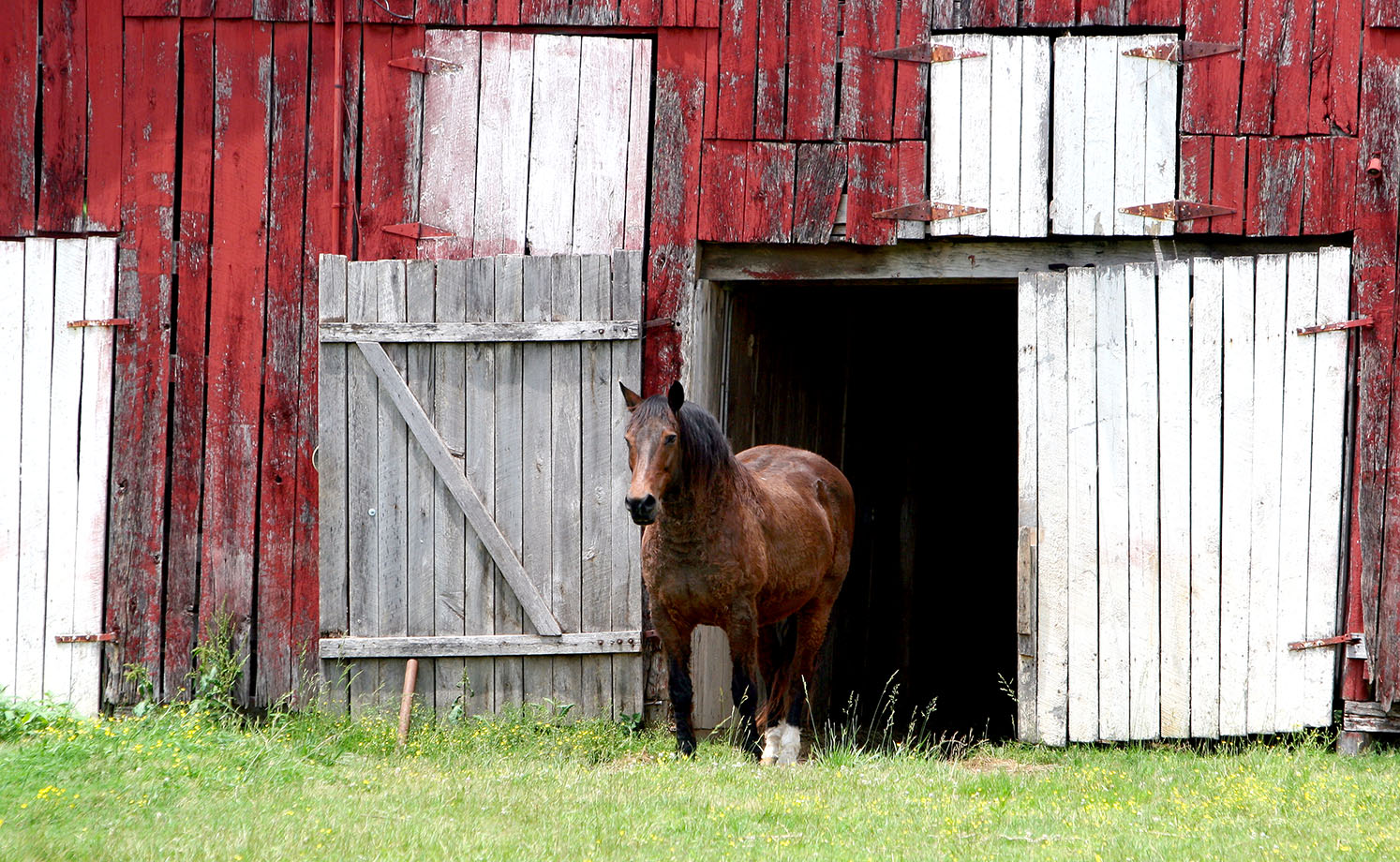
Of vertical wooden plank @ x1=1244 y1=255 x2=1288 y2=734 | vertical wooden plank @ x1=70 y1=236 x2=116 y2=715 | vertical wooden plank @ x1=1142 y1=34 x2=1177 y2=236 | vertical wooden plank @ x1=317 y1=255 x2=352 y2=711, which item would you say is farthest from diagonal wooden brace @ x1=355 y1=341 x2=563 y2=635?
vertical wooden plank @ x1=1142 y1=34 x2=1177 y2=236

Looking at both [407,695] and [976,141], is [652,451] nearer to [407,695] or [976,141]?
[407,695]

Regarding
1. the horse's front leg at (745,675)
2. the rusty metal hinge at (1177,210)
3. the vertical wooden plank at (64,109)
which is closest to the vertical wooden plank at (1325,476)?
the rusty metal hinge at (1177,210)

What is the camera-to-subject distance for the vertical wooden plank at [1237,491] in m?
6.41

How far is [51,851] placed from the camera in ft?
13.3

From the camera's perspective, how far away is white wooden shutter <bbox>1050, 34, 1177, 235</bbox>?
Answer: 21.5 feet

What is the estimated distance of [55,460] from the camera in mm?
6875

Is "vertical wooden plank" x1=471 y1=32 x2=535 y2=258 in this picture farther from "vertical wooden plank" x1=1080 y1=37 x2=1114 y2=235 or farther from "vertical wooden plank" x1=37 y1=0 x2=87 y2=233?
"vertical wooden plank" x1=1080 y1=37 x2=1114 y2=235

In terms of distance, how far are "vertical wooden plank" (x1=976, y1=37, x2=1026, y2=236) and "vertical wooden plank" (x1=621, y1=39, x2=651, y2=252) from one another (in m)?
1.74

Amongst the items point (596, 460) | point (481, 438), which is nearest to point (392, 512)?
point (481, 438)

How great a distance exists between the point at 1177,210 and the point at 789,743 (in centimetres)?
329

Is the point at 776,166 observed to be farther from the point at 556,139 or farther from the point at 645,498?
the point at 645,498

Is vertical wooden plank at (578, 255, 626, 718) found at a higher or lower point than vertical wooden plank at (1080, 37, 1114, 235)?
lower

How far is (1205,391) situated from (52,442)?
5954mm

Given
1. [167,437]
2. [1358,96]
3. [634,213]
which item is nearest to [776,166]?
[634,213]
